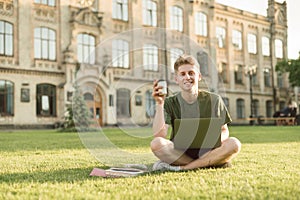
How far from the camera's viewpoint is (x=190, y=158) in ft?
14.5

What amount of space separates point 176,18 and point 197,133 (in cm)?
3045

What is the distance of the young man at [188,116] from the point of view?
4.16 m

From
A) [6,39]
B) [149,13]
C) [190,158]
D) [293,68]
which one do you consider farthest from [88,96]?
[293,68]

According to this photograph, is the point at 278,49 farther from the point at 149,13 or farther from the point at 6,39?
the point at 6,39

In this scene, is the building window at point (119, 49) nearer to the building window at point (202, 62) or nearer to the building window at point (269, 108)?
the building window at point (202, 62)

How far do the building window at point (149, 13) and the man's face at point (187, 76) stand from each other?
2787 centimetres

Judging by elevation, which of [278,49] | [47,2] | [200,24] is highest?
[200,24]

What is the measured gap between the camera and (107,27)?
29.6m

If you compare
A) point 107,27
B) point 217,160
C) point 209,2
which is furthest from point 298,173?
point 209,2

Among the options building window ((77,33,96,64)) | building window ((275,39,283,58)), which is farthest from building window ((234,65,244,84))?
building window ((77,33,96,64))

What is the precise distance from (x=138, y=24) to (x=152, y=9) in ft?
7.39

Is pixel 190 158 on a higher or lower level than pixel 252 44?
lower

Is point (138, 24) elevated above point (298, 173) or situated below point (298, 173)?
above

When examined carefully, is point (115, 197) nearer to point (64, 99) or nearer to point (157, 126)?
point (157, 126)
